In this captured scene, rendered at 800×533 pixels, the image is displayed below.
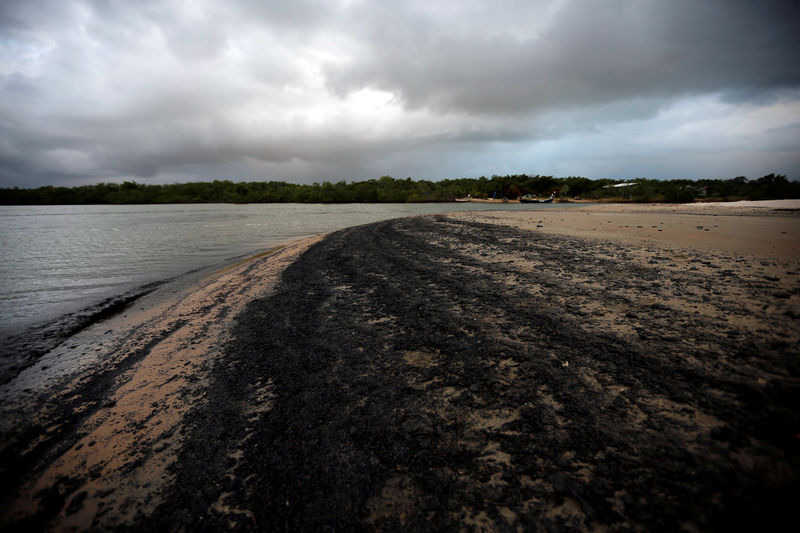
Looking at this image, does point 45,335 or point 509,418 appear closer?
point 509,418

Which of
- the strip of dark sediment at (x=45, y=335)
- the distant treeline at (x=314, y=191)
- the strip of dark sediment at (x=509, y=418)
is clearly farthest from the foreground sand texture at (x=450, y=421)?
the distant treeline at (x=314, y=191)

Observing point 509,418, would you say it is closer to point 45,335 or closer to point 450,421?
point 450,421

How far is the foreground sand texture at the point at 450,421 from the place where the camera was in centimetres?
160

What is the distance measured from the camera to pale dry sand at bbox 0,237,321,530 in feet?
6.28

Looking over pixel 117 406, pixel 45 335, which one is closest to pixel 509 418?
pixel 117 406

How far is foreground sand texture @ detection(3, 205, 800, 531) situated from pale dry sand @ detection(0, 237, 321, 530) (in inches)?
0.7

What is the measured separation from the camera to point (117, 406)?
9.45ft

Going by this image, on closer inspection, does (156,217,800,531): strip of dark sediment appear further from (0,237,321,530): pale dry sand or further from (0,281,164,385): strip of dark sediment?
(0,281,164,385): strip of dark sediment

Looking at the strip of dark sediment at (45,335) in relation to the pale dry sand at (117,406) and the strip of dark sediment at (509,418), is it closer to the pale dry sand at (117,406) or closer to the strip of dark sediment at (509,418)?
the pale dry sand at (117,406)

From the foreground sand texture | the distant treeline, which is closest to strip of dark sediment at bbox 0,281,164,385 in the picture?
the foreground sand texture

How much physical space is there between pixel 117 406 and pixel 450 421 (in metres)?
3.04

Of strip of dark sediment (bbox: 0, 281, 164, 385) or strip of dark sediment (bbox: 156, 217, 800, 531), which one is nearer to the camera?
strip of dark sediment (bbox: 156, 217, 800, 531)

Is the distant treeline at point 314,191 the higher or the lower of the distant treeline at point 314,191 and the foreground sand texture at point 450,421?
the higher

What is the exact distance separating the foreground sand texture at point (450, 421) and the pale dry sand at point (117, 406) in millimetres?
18
